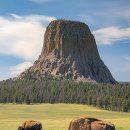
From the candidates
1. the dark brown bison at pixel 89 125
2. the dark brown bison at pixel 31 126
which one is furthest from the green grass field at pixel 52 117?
the dark brown bison at pixel 89 125

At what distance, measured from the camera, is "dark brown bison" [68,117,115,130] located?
3281 cm

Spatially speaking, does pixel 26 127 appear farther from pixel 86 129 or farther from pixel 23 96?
pixel 23 96

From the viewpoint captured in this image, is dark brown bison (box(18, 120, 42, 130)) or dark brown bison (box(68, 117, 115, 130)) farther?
dark brown bison (box(18, 120, 42, 130))

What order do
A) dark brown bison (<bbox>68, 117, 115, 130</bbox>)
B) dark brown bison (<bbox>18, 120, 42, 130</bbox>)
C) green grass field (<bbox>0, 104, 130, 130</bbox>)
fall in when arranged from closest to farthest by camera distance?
dark brown bison (<bbox>68, 117, 115, 130</bbox>) < dark brown bison (<bbox>18, 120, 42, 130</bbox>) < green grass field (<bbox>0, 104, 130, 130</bbox>)

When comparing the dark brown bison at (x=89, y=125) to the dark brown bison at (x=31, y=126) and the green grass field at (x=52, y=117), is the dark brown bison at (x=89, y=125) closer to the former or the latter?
the dark brown bison at (x=31, y=126)

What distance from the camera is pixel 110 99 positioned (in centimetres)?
17150

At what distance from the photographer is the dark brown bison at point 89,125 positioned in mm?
32812

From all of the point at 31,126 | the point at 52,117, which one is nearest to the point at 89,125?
the point at 31,126

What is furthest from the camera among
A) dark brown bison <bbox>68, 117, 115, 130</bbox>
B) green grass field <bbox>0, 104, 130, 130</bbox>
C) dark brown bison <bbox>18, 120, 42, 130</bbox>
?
green grass field <bbox>0, 104, 130, 130</bbox>

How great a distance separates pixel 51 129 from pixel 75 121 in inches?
719

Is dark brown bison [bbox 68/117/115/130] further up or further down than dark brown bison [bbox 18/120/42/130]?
further up

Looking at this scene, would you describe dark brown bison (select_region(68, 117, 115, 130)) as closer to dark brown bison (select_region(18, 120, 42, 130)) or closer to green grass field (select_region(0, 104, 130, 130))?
dark brown bison (select_region(18, 120, 42, 130))

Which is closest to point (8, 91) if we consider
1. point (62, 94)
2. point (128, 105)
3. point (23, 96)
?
point (23, 96)

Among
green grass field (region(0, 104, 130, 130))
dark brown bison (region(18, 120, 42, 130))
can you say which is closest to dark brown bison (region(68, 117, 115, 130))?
dark brown bison (region(18, 120, 42, 130))
